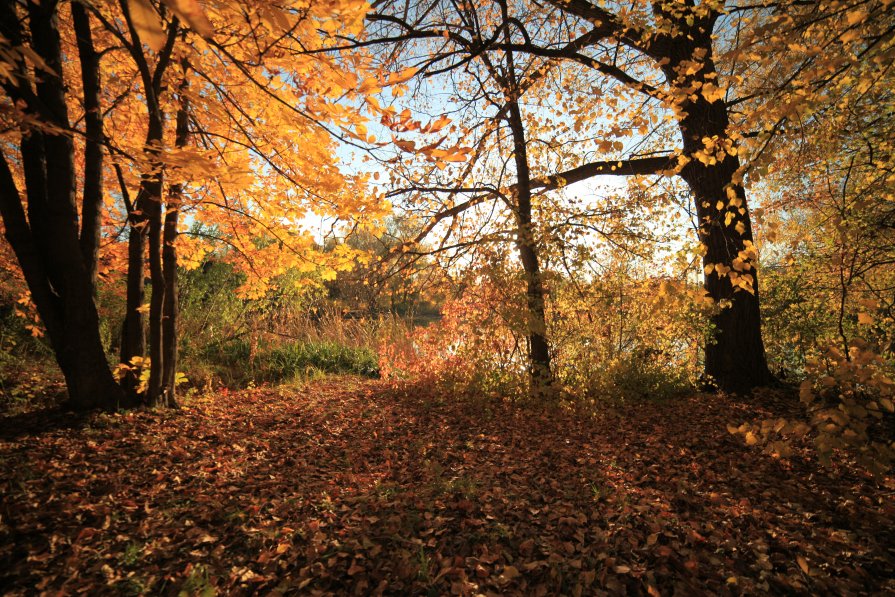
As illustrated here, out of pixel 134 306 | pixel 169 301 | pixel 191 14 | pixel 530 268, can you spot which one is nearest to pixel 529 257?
pixel 530 268

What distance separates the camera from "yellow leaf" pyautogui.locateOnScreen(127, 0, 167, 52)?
862 millimetres

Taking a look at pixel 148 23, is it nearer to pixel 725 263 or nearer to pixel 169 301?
pixel 169 301

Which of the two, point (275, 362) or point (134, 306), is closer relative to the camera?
point (134, 306)

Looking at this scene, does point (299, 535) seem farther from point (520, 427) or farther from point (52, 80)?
point (52, 80)

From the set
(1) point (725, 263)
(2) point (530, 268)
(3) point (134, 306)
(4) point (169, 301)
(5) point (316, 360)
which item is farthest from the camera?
(5) point (316, 360)

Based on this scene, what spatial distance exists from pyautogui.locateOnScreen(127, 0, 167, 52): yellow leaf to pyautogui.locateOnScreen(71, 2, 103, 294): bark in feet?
10.7

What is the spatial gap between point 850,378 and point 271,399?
5.16m

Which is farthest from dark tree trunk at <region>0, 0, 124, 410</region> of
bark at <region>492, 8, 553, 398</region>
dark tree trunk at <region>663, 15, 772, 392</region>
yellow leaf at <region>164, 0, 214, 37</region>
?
dark tree trunk at <region>663, 15, 772, 392</region>

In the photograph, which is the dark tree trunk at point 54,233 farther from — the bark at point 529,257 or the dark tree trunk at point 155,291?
the bark at point 529,257

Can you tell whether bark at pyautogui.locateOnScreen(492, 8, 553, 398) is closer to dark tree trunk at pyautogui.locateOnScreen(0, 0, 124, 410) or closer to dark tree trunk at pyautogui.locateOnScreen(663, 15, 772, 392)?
dark tree trunk at pyautogui.locateOnScreen(663, 15, 772, 392)

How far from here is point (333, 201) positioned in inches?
129

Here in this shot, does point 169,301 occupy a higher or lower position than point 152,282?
lower

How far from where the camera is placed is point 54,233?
3.33 meters

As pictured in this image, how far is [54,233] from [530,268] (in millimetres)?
4748
